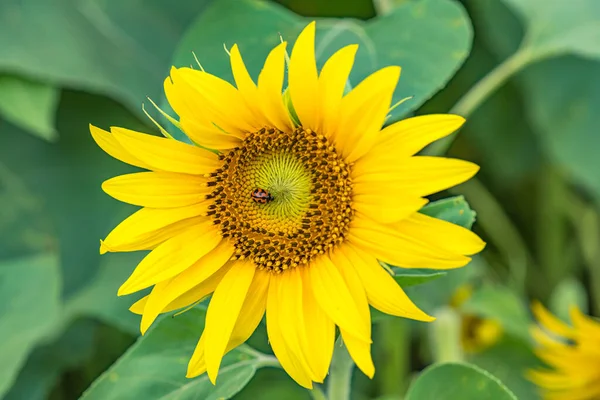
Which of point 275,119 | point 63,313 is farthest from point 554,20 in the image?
point 63,313

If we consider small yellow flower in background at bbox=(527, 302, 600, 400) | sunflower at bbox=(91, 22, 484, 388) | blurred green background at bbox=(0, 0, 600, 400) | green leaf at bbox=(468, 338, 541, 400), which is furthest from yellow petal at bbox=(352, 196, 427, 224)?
green leaf at bbox=(468, 338, 541, 400)

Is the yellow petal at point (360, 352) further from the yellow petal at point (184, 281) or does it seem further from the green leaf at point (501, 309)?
the green leaf at point (501, 309)

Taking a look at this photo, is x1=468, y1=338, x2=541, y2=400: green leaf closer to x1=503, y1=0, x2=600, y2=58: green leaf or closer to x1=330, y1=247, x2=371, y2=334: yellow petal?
x1=503, y1=0, x2=600, y2=58: green leaf

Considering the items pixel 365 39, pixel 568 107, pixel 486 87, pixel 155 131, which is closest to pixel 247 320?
pixel 365 39

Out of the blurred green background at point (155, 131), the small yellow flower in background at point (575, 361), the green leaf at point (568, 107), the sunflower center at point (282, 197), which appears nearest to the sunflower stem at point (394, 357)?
the blurred green background at point (155, 131)

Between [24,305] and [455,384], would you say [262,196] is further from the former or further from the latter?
[24,305]

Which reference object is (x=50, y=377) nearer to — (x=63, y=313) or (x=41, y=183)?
(x=63, y=313)
